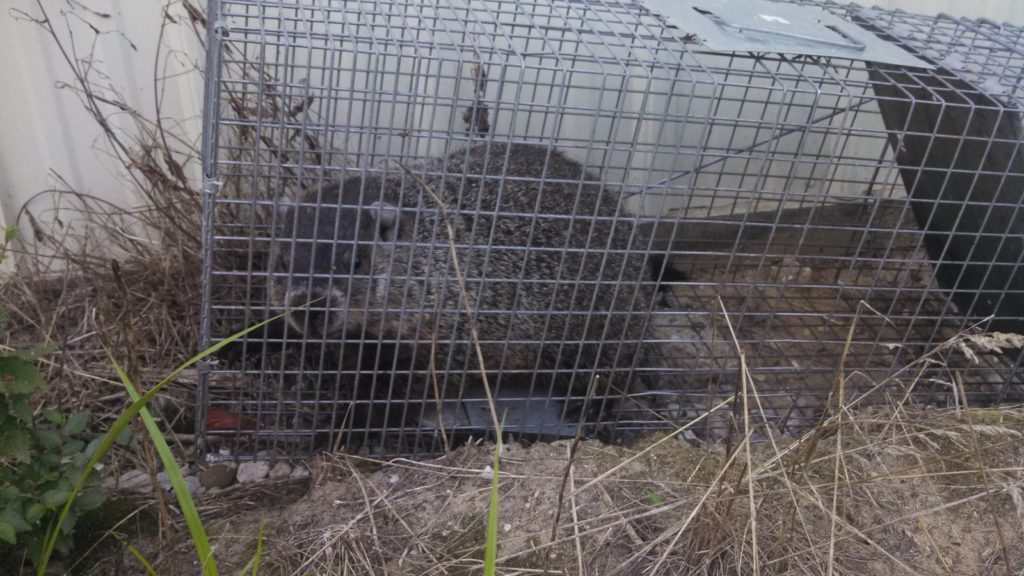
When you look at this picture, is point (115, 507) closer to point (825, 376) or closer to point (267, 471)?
point (267, 471)

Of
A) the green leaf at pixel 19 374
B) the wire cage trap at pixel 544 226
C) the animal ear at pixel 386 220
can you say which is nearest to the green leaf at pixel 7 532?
the green leaf at pixel 19 374

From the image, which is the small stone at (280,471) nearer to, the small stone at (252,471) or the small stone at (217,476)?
the small stone at (252,471)

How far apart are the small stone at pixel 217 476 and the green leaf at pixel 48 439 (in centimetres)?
77

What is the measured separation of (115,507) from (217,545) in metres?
0.48

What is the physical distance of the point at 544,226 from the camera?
142 inches

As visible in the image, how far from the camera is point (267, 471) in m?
3.36

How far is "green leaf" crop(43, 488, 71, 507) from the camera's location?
93.5 inches

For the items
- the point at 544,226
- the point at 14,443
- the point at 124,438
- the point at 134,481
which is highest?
the point at 544,226

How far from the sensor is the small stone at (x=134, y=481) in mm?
3146

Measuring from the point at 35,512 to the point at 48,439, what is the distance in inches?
10.6

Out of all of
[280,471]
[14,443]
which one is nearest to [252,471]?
[280,471]

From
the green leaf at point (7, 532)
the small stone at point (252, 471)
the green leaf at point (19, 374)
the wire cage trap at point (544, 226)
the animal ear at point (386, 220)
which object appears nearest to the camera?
the green leaf at point (7, 532)

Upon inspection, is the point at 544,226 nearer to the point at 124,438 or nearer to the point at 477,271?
the point at 477,271

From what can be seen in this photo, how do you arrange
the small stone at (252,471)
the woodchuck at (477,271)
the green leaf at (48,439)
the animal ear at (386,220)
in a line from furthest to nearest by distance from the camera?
the small stone at (252,471) → the animal ear at (386,220) → the woodchuck at (477,271) → the green leaf at (48,439)
